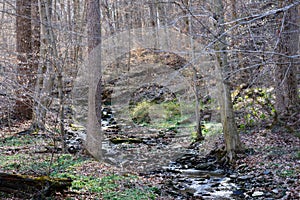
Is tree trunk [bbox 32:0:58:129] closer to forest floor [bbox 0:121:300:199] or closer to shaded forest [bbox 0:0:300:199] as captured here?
shaded forest [bbox 0:0:300:199]

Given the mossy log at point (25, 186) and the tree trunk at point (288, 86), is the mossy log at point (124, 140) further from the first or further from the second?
the mossy log at point (25, 186)

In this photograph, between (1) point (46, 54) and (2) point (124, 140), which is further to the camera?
(2) point (124, 140)

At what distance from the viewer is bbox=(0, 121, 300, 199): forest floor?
257 inches

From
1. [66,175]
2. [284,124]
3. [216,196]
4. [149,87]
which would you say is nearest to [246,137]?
[284,124]

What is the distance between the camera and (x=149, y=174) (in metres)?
9.18

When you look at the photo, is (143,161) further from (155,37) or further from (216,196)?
(155,37)

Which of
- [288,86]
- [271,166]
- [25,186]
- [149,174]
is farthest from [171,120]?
[25,186]

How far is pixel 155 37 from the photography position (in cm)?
2527

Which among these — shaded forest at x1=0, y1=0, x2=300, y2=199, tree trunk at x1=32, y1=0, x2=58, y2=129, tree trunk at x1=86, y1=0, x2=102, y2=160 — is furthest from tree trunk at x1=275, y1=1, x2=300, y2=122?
tree trunk at x1=32, y1=0, x2=58, y2=129

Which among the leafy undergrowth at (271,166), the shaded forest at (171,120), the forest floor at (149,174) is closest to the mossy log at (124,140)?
the shaded forest at (171,120)

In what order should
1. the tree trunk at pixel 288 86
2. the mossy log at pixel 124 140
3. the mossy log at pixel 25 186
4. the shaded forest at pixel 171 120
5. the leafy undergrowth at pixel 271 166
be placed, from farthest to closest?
the mossy log at pixel 124 140 < the tree trunk at pixel 288 86 < the leafy undergrowth at pixel 271 166 < the shaded forest at pixel 171 120 < the mossy log at pixel 25 186

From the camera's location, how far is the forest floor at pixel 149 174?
21.4 feet

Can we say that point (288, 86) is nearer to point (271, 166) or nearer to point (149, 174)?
point (271, 166)

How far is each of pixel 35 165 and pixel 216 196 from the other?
4279 millimetres
